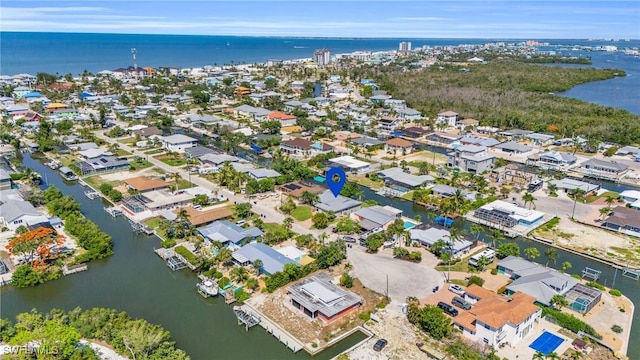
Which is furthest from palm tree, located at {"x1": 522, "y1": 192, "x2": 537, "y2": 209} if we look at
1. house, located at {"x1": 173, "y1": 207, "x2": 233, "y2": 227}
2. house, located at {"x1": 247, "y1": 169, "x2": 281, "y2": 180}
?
house, located at {"x1": 173, "y1": 207, "x2": 233, "y2": 227}

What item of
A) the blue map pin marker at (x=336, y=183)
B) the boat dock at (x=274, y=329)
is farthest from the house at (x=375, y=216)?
the boat dock at (x=274, y=329)

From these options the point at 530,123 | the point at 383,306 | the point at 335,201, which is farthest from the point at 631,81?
the point at 383,306

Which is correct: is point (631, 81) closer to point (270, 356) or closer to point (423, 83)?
point (423, 83)

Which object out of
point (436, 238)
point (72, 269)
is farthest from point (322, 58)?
point (72, 269)

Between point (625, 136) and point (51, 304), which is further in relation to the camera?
point (625, 136)

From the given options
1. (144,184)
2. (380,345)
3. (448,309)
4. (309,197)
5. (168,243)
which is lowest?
(380,345)

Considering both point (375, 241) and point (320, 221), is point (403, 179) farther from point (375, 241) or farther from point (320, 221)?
point (375, 241)
